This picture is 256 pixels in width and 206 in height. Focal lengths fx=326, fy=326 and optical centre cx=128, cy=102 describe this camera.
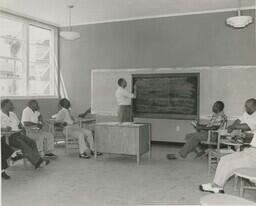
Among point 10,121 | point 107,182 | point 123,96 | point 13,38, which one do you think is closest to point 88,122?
point 123,96

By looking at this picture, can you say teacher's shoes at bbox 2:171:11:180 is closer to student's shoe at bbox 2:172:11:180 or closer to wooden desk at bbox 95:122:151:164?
student's shoe at bbox 2:172:11:180

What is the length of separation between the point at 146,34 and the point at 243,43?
2.14 m

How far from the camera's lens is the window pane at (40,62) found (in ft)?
24.8

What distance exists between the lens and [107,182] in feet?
13.7

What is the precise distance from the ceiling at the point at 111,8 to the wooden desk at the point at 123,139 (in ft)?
7.94

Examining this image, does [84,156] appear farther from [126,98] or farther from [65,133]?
[126,98]

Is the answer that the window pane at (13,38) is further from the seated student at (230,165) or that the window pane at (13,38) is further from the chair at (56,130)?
the seated student at (230,165)

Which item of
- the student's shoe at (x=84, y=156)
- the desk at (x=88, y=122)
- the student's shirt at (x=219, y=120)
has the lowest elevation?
the student's shoe at (x=84, y=156)

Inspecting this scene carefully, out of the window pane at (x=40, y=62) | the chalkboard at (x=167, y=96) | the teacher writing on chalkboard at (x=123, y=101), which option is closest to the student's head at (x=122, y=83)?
the teacher writing on chalkboard at (x=123, y=101)

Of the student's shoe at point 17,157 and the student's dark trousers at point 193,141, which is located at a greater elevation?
the student's dark trousers at point 193,141

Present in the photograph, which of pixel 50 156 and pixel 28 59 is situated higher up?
pixel 28 59

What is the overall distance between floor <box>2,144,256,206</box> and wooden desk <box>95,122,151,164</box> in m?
0.20

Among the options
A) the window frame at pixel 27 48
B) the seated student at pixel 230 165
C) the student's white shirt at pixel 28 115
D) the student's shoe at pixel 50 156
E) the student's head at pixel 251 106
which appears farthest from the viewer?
the window frame at pixel 27 48

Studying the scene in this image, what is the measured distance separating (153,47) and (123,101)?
1439 mm
